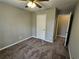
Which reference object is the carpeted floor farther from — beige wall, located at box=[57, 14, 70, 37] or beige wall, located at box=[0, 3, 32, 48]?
beige wall, located at box=[57, 14, 70, 37]

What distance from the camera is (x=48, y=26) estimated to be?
4000mm

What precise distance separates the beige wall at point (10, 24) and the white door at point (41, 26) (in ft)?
3.92

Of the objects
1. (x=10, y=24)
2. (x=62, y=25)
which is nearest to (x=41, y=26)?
(x=10, y=24)

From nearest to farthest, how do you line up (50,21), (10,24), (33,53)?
(33,53) → (10,24) → (50,21)

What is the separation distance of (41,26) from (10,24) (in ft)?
→ 7.35

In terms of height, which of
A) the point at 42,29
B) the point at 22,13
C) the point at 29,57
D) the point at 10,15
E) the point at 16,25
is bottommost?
the point at 29,57

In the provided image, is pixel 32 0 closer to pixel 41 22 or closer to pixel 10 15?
pixel 10 15

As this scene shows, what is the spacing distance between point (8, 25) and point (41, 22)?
2.34 meters

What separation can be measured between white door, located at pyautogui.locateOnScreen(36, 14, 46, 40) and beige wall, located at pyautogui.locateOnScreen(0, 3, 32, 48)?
1.20m

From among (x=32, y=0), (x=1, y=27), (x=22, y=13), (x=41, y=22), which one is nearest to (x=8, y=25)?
(x=1, y=27)

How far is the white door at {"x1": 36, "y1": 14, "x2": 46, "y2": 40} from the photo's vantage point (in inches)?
167

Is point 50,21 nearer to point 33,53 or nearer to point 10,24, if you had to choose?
point 33,53

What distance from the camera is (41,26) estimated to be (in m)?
4.45

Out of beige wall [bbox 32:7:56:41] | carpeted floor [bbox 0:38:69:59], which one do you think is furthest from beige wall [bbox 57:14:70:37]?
carpeted floor [bbox 0:38:69:59]
